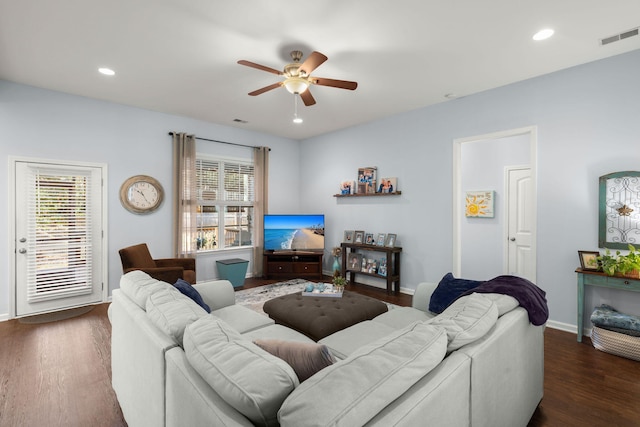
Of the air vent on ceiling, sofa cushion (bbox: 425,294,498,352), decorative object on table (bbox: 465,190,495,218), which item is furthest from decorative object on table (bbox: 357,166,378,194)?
sofa cushion (bbox: 425,294,498,352)

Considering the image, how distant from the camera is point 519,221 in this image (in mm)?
4926

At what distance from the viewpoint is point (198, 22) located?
251 cm

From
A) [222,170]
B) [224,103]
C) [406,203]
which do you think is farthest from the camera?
[222,170]

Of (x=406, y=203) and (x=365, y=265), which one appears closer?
(x=406, y=203)

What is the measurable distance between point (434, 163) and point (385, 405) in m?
4.08

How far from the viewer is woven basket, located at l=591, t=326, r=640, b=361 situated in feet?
8.85

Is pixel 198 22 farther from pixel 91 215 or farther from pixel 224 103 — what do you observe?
pixel 91 215

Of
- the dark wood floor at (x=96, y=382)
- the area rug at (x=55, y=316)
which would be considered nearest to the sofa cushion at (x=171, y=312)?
the dark wood floor at (x=96, y=382)

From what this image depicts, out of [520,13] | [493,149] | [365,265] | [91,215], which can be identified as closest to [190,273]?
[91,215]

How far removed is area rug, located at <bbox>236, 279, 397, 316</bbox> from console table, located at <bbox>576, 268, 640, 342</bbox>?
197 centimetres

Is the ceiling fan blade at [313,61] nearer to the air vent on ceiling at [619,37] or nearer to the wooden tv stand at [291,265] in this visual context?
the air vent on ceiling at [619,37]

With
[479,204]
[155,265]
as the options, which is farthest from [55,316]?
[479,204]

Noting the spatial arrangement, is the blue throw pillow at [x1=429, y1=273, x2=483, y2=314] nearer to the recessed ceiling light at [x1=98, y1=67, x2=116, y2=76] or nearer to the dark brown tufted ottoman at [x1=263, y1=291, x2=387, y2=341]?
the dark brown tufted ottoman at [x1=263, y1=291, x2=387, y2=341]

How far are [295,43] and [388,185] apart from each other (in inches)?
110
